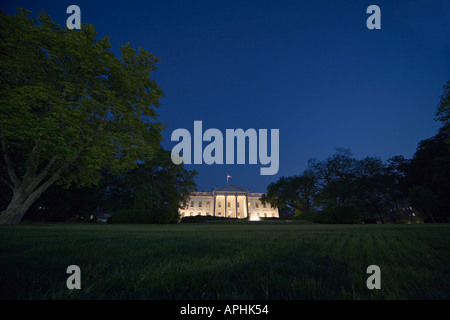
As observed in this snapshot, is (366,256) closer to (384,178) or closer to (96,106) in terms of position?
A: (96,106)

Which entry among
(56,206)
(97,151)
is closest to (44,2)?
(56,206)

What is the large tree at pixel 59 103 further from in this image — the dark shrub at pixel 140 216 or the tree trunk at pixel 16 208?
the dark shrub at pixel 140 216

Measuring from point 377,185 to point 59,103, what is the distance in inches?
1868

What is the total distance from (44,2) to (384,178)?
689 feet

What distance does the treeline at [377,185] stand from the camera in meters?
28.7

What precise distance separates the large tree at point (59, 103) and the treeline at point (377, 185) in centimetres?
2588

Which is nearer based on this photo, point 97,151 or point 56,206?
point 97,151

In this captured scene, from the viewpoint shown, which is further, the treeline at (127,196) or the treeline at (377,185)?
the treeline at (377,185)

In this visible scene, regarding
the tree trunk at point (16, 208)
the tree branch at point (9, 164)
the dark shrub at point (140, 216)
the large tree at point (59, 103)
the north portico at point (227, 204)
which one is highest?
the large tree at point (59, 103)

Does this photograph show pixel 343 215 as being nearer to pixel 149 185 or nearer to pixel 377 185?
pixel 377 185

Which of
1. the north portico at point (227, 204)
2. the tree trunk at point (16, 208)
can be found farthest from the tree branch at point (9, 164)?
Answer: the north portico at point (227, 204)

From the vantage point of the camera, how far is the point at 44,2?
416ft

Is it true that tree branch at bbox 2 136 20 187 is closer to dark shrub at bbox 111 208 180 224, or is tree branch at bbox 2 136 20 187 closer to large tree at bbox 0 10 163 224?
large tree at bbox 0 10 163 224
